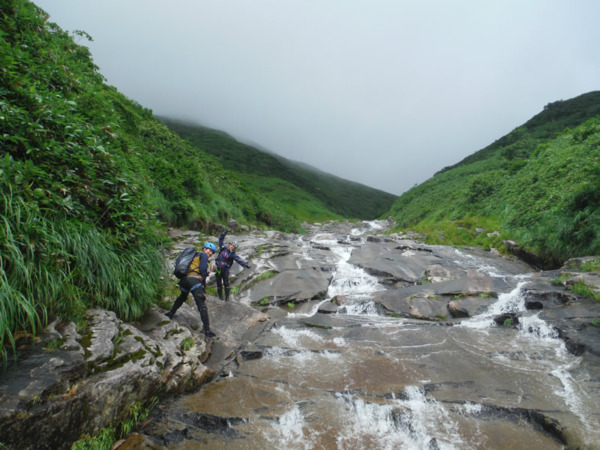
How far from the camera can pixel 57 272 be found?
5.25m

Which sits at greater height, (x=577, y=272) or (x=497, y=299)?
(x=577, y=272)

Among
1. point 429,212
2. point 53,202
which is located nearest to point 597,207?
point 53,202

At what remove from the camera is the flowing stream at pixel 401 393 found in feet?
17.8

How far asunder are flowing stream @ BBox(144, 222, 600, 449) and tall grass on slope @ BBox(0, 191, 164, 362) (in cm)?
297

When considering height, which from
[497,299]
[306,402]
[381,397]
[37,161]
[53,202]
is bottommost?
[306,402]

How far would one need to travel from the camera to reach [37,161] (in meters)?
5.82

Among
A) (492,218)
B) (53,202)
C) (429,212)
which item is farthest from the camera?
(429,212)

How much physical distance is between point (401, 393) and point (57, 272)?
7.73 m

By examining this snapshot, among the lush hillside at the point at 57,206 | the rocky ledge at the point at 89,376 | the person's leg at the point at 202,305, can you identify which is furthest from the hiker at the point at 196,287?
the rocky ledge at the point at 89,376

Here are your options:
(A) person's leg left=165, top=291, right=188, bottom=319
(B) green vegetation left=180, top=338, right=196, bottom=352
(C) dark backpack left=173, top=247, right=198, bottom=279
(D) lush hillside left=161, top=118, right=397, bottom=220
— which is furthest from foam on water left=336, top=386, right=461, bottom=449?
(D) lush hillside left=161, top=118, right=397, bottom=220

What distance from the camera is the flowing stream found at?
17.8ft

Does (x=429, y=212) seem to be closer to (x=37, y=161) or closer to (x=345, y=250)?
(x=345, y=250)

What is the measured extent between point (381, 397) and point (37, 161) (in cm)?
908

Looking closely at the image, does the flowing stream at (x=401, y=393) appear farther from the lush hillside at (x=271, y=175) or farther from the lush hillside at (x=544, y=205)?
the lush hillside at (x=271, y=175)
